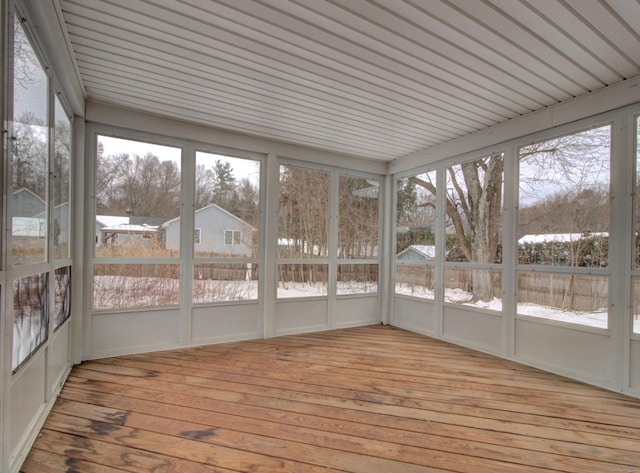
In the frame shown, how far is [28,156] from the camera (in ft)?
6.81

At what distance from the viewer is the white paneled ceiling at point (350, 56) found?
6.86 ft

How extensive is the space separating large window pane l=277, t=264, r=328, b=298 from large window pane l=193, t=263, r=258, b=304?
390 mm

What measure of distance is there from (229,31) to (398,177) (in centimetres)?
376

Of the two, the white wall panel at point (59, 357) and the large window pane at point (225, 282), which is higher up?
the large window pane at point (225, 282)

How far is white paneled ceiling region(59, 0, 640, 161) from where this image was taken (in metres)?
2.09

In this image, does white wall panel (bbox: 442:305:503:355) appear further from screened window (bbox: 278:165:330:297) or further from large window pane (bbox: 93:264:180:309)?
large window pane (bbox: 93:264:180:309)

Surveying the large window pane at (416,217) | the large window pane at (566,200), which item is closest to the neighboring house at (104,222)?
the large window pane at (416,217)

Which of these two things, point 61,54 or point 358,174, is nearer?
point 61,54

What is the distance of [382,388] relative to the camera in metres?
2.95

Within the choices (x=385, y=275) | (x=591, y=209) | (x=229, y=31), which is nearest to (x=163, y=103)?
(x=229, y=31)

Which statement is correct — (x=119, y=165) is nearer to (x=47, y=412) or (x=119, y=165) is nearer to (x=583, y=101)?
(x=47, y=412)

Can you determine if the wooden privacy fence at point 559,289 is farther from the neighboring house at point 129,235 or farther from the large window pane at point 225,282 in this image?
the neighboring house at point 129,235

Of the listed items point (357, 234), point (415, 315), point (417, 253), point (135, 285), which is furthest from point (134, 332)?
point (417, 253)

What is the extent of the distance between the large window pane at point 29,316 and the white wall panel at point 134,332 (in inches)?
48.8
